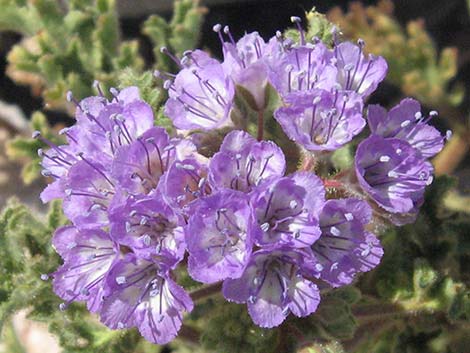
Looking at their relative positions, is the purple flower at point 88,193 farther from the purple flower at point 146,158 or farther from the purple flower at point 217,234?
the purple flower at point 217,234

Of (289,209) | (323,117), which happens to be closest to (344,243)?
(289,209)

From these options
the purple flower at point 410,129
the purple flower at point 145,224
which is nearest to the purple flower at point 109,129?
the purple flower at point 145,224

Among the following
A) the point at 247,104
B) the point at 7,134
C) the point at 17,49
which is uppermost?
the point at 247,104

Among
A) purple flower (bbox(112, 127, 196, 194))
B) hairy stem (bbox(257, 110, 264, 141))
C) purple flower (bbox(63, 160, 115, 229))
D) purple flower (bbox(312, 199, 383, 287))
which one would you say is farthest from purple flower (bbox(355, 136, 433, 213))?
purple flower (bbox(63, 160, 115, 229))

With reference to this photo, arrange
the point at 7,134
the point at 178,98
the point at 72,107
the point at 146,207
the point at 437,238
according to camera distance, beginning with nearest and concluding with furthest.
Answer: the point at 146,207, the point at 178,98, the point at 437,238, the point at 72,107, the point at 7,134

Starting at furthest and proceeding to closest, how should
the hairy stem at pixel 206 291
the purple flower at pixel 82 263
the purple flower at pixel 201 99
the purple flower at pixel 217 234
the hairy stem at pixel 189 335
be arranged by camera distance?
the hairy stem at pixel 189 335, the hairy stem at pixel 206 291, the purple flower at pixel 201 99, the purple flower at pixel 82 263, the purple flower at pixel 217 234

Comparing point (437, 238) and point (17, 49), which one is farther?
point (17, 49)

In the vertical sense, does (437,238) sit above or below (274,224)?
below

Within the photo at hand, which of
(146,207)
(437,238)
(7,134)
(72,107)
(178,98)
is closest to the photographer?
(146,207)

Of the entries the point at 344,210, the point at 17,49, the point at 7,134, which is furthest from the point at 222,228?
the point at 7,134

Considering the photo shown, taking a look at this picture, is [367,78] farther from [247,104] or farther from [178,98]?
[178,98]
